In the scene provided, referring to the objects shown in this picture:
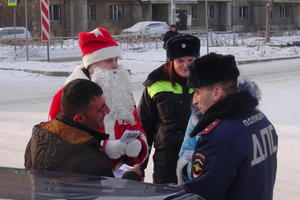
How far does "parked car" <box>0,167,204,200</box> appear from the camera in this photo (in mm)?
2672

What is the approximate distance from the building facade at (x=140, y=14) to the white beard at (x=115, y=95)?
120 ft

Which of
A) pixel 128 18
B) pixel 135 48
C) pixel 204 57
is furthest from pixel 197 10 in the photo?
pixel 204 57

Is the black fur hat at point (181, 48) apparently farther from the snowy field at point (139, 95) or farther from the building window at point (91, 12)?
Result: the building window at point (91, 12)

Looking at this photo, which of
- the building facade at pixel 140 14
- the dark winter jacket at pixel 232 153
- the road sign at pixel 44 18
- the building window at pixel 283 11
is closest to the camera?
the dark winter jacket at pixel 232 153

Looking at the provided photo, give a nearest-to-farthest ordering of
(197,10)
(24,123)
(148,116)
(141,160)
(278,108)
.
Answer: (141,160) → (148,116) → (24,123) → (278,108) → (197,10)

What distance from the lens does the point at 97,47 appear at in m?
4.27

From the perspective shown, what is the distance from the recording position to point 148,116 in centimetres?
466

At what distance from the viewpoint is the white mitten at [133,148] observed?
379cm

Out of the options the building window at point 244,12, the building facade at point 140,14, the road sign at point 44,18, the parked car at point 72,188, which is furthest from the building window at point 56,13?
the parked car at point 72,188

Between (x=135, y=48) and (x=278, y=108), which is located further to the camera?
(x=135, y=48)

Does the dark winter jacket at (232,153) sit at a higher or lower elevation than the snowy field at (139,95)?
higher

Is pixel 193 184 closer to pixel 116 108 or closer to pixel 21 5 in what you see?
pixel 116 108

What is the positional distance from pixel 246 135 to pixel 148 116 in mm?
1838

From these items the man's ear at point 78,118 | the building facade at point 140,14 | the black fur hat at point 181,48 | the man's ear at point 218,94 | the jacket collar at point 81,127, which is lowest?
the jacket collar at point 81,127
